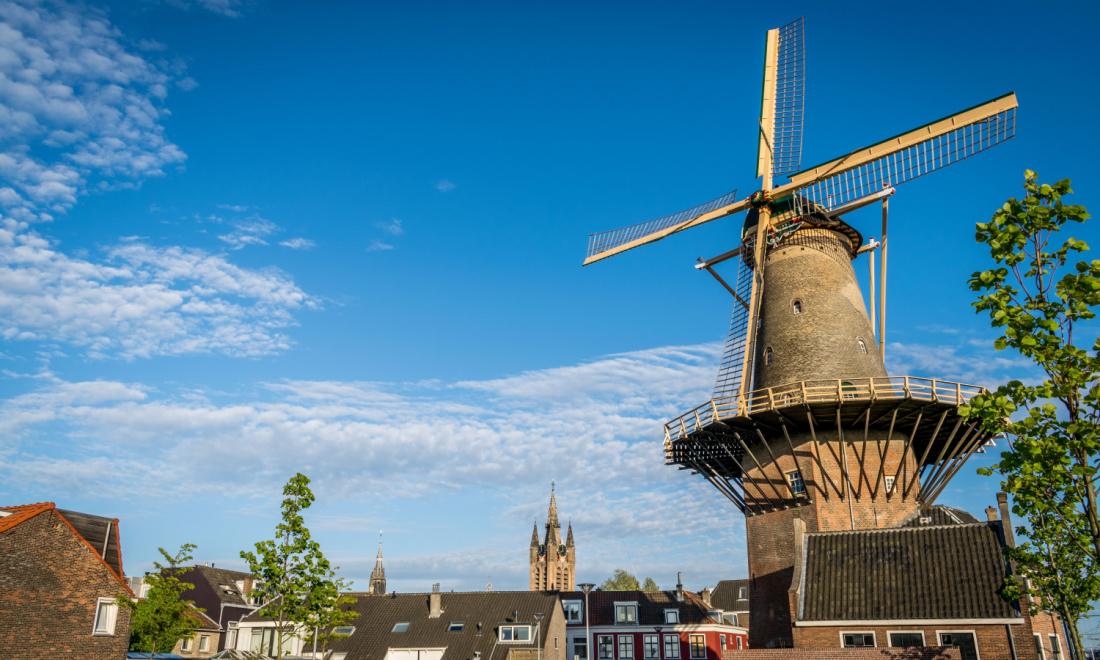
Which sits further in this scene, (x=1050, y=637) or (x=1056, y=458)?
(x=1050, y=637)

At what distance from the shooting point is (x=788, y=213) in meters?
30.2

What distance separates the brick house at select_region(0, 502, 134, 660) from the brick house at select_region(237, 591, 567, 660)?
19.6 meters

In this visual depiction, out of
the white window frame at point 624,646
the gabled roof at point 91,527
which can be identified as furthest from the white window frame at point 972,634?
the white window frame at point 624,646

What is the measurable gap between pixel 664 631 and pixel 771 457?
27.4 m

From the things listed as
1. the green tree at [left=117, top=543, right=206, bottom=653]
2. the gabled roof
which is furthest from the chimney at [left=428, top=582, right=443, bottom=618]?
the gabled roof

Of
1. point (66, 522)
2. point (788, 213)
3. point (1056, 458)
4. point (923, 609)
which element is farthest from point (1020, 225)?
point (66, 522)

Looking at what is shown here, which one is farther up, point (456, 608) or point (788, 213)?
point (788, 213)

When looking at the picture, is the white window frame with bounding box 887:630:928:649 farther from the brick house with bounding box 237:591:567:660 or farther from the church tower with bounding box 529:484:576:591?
the church tower with bounding box 529:484:576:591

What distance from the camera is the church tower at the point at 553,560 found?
115m

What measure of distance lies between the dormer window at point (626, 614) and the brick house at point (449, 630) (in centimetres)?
456

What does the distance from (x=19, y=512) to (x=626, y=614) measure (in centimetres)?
3775

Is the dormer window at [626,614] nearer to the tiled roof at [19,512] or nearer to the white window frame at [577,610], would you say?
the white window frame at [577,610]

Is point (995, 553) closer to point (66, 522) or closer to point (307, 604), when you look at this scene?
point (307, 604)

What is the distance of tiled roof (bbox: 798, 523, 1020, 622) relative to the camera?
2166cm
